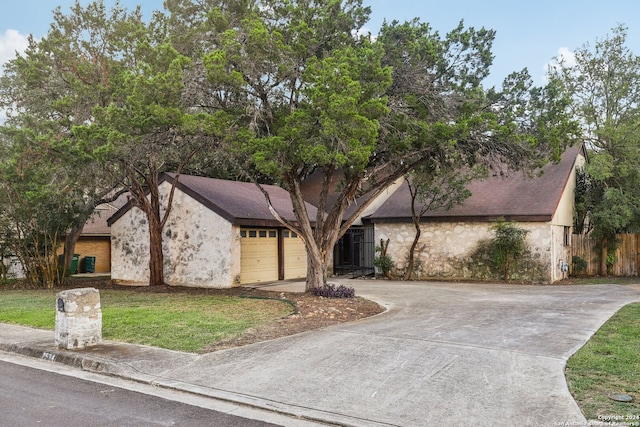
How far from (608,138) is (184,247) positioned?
1696cm

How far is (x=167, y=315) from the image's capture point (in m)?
11.0

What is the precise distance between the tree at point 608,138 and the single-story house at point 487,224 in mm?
994

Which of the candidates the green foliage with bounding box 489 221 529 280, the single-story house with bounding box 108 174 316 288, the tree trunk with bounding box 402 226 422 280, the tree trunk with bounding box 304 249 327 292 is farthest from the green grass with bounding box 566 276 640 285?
the single-story house with bounding box 108 174 316 288

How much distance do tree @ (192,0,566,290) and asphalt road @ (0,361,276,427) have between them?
619cm

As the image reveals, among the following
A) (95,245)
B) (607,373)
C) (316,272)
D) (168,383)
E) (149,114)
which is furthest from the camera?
(95,245)

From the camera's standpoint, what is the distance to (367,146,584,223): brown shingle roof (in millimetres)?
18406

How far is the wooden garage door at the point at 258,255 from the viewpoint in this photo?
58.8 ft

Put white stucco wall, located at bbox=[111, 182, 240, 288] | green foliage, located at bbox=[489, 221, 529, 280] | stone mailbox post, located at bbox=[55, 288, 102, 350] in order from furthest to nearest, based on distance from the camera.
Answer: green foliage, located at bbox=[489, 221, 529, 280] → white stucco wall, located at bbox=[111, 182, 240, 288] → stone mailbox post, located at bbox=[55, 288, 102, 350]

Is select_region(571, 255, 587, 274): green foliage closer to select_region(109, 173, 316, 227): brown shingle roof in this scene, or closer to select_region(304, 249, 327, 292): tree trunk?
select_region(109, 173, 316, 227): brown shingle roof

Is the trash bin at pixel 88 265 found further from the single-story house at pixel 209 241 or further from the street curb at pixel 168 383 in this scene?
the street curb at pixel 168 383

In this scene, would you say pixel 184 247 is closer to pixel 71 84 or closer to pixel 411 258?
pixel 71 84

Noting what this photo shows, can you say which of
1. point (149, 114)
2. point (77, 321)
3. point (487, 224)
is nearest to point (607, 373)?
point (77, 321)

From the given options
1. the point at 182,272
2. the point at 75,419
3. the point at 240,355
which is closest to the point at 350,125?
the point at 240,355

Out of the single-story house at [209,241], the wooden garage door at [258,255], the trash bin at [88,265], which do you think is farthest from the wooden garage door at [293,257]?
the trash bin at [88,265]
